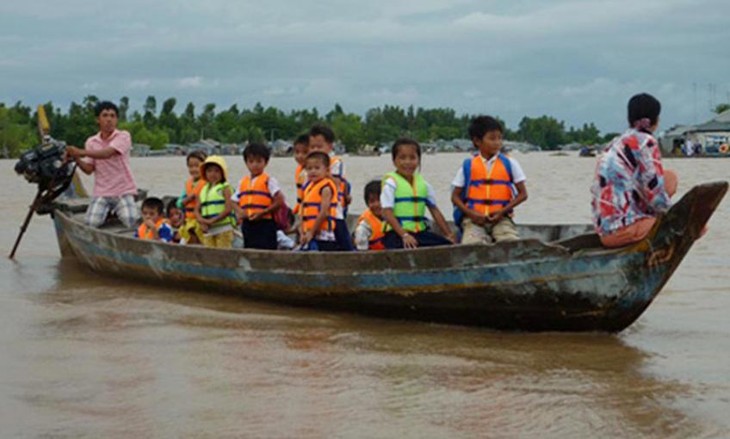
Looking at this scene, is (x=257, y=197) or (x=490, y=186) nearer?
(x=490, y=186)

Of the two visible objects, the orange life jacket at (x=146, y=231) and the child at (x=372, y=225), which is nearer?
the child at (x=372, y=225)

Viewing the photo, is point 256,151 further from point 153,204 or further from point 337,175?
point 153,204

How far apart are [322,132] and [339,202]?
653mm

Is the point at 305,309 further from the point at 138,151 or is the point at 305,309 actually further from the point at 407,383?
the point at 138,151

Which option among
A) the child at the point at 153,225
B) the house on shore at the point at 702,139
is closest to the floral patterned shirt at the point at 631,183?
the child at the point at 153,225

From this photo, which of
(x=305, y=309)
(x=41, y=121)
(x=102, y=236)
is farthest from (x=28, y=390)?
(x=41, y=121)

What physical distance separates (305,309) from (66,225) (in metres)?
3.68

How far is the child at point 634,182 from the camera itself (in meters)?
5.82

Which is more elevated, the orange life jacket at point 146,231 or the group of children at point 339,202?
the group of children at point 339,202

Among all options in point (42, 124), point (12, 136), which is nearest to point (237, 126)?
point (12, 136)

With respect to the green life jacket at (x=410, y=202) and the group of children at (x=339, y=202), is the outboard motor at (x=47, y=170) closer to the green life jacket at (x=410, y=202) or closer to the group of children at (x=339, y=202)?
the group of children at (x=339, y=202)

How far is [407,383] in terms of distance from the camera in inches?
201

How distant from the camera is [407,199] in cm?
695

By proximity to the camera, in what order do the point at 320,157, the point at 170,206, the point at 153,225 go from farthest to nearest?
the point at 170,206, the point at 153,225, the point at 320,157
